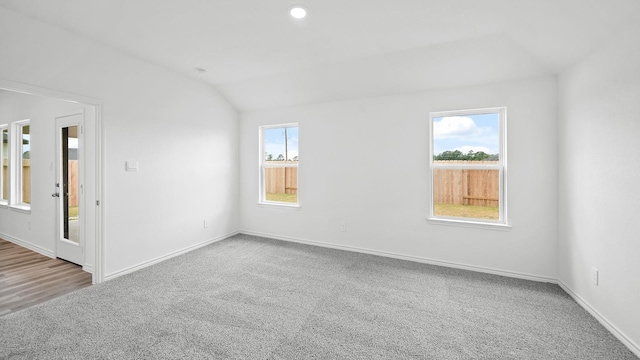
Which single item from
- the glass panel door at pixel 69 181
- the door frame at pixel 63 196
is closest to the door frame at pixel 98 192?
the door frame at pixel 63 196

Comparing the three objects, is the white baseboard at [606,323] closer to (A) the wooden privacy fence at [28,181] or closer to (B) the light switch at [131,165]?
Answer: (B) the light switch at [131,165]

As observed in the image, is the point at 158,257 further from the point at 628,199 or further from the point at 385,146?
the point at 628,199

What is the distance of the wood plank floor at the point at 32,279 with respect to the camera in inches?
102

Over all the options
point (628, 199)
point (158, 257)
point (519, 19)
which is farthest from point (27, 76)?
point (628, 199)

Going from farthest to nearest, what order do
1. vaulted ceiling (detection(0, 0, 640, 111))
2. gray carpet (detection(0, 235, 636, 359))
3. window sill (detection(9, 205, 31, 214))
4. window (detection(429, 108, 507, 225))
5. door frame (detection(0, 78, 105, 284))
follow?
→ window sill (detection(9, 205, 31, 214))
window (detection(429, 108, 507, 225))
door frame (detection(0, 78, 105, 284))
vaulted ceiling (detection(0, 0, 640, 111))
gray carpet (detection(0, 235, 636, 359))

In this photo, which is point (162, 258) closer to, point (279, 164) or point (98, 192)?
point (98, 192)

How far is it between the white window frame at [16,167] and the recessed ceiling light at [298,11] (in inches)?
198

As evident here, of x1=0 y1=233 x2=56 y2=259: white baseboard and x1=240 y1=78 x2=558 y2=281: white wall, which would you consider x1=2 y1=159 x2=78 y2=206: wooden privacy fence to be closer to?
x1=0 y1=233 x2=56 y2=259: white baseboard

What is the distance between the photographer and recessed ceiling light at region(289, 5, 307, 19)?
2.22 metres

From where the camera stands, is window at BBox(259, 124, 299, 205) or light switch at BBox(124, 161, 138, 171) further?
window at BBox(259, 124, 299, 205)

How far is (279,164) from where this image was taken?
4.74m

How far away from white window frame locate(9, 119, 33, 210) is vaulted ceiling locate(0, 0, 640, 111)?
3.13m

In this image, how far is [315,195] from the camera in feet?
14.2

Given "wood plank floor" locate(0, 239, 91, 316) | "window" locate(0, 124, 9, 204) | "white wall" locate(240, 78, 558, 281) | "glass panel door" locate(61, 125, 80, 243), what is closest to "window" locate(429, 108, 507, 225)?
"white wall" locate(240, 78, 558, 281)
